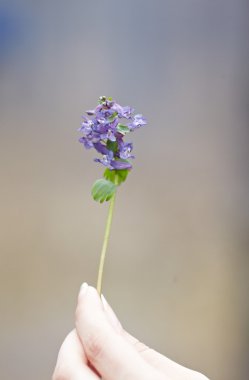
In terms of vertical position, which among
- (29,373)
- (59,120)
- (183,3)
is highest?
(183,3)

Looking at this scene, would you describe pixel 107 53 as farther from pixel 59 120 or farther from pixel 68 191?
pixel 68 191

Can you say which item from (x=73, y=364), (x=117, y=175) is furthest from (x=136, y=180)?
(x=73, y=364)

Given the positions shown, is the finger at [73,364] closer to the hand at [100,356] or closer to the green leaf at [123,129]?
the hand at [100,356]

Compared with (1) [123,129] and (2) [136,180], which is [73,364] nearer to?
(1) [123,129]

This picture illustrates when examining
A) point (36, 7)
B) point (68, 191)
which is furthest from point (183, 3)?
point (68, 191)

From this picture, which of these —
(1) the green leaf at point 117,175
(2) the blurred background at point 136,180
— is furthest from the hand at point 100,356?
(2) the blurred background at point 136,180

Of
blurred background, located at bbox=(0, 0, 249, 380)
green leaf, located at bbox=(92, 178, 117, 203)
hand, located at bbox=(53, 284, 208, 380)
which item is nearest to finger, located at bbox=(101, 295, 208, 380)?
hand, located at bbox=(53, 284, 208, 380)
